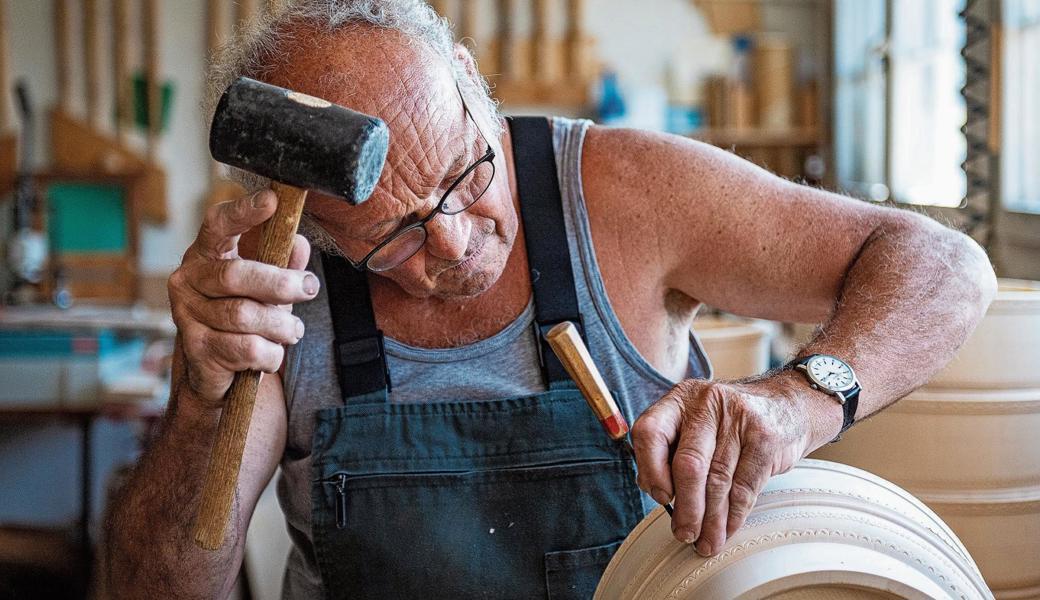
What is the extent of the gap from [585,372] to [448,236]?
0.32 meters

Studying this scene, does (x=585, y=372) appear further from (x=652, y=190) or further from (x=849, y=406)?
(x=652, y=190)

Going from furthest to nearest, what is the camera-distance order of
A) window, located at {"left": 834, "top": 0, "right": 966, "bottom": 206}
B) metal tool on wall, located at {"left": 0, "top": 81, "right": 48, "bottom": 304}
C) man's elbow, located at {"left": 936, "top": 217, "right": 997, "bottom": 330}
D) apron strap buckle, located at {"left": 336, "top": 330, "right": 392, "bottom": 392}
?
metal tool on wall, located at {"left": 0, "top": 81, "right": 48, "bottom": 304} < window, located at {"left": 834, "top": 0, "right": 966, "bottom": 206} < apron strap buckle, located at {"left": 336, "top": 330, "right": 392, "bottom": 392} < man's elbow, located at {"left": 936, "top": 217, "right": 997, "bottom": 330}

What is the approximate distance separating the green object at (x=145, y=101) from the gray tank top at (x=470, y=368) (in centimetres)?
465

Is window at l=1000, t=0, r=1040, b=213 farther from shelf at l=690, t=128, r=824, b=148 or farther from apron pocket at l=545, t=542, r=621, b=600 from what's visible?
shelf at l=690, t=128, r=824, b=148

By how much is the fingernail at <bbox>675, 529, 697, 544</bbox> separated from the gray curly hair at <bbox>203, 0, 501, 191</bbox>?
26.5 inches

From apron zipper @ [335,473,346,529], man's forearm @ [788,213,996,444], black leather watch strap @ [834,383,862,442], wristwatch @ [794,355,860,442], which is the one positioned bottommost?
apron zipper @ [335,473,346,529]

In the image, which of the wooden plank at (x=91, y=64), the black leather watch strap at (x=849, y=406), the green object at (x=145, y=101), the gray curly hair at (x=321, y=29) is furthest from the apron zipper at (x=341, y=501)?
the wooden plank at (x=91, y=64)

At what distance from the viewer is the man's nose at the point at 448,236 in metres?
1.43

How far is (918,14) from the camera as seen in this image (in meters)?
4.52

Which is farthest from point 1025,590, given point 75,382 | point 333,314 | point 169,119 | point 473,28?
point 169,119

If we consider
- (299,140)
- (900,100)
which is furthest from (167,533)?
(900,100)

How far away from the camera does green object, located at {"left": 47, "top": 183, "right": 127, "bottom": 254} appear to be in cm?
572

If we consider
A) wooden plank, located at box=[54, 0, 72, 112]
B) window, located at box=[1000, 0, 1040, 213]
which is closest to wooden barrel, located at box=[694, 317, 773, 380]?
window, located at box=[1000, 0, 1040, 213]

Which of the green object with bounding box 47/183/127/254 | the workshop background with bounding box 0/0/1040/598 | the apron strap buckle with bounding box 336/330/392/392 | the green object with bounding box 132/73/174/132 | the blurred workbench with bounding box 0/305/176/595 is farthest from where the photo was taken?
the green object with bounding box 132/73/174/132
